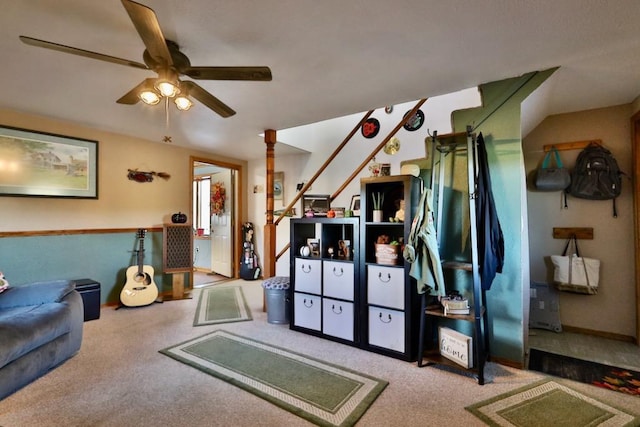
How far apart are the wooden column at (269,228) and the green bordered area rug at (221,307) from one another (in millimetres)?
567

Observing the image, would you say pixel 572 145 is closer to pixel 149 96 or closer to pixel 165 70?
pixel 165 70

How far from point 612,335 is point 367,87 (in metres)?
3.35

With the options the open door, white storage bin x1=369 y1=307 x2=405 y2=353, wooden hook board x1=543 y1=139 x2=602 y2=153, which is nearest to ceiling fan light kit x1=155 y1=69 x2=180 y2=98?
white storage bin x1=369 y1=307 x2=405 y2=353

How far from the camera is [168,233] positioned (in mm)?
4328

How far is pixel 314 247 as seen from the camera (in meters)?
3.15

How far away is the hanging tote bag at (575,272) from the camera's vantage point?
2.93 m

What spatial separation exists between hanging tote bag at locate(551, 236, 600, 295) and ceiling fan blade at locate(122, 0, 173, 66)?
387 cm

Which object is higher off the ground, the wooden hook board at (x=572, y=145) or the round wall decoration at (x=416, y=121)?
the round wall decoration at (x=416, y=121)

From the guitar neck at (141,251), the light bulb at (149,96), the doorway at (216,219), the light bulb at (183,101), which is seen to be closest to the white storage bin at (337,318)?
the light bulb at (183,101)

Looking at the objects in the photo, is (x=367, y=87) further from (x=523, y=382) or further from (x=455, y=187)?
(x=523, y=382)

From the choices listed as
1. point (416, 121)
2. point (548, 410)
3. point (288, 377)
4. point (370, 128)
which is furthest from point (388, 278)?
point (370, 128)

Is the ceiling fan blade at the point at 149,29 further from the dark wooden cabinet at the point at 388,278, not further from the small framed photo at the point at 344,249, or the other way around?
the small framed photo at the point at 344,249

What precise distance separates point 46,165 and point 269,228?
105 inches

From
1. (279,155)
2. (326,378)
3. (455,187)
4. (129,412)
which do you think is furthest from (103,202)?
(455,187)
